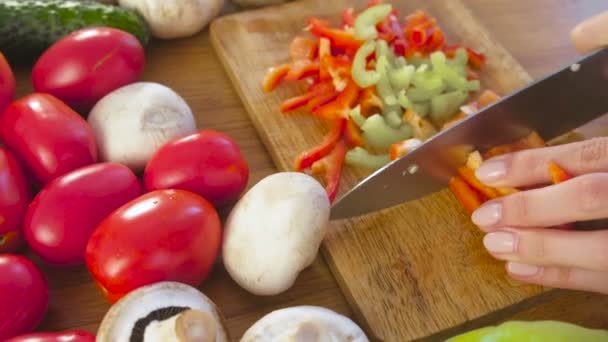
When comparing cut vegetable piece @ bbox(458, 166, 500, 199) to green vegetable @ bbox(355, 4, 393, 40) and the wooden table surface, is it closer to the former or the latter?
the wooden table surface

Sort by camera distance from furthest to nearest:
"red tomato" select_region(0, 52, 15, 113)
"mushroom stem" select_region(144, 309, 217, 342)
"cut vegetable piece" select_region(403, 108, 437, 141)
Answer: "cut vegetable piece" select_region(403, 108, 437, 141), "red tomato" select_region(0, 52, 15, 113), "mushroom stem" select_region(144, 309, 217, 342)

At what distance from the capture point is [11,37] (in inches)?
57.3

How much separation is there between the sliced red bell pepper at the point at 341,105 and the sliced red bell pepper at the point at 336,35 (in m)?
0.11

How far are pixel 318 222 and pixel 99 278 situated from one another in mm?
350

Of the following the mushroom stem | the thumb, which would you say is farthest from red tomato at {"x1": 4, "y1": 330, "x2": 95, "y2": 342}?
the thumb

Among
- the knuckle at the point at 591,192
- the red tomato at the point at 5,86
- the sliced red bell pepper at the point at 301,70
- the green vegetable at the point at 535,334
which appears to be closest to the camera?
the green vegetable at the point at 535,334

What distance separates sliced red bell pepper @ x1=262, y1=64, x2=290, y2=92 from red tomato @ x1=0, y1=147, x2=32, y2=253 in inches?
21.2

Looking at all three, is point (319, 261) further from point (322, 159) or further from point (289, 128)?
point (289, 128)

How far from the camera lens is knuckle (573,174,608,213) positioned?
106 centimetres

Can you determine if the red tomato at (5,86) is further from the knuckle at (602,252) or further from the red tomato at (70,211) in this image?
the knuckle at (602,252)

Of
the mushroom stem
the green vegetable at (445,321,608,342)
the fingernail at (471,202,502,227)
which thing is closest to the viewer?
the mushroom stem

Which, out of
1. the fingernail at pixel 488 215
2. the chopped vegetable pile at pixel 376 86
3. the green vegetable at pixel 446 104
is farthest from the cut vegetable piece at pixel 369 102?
the fingernail at pixel 488 215

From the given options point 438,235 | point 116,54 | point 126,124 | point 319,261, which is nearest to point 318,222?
point 319,261

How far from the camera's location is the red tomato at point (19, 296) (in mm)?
993
